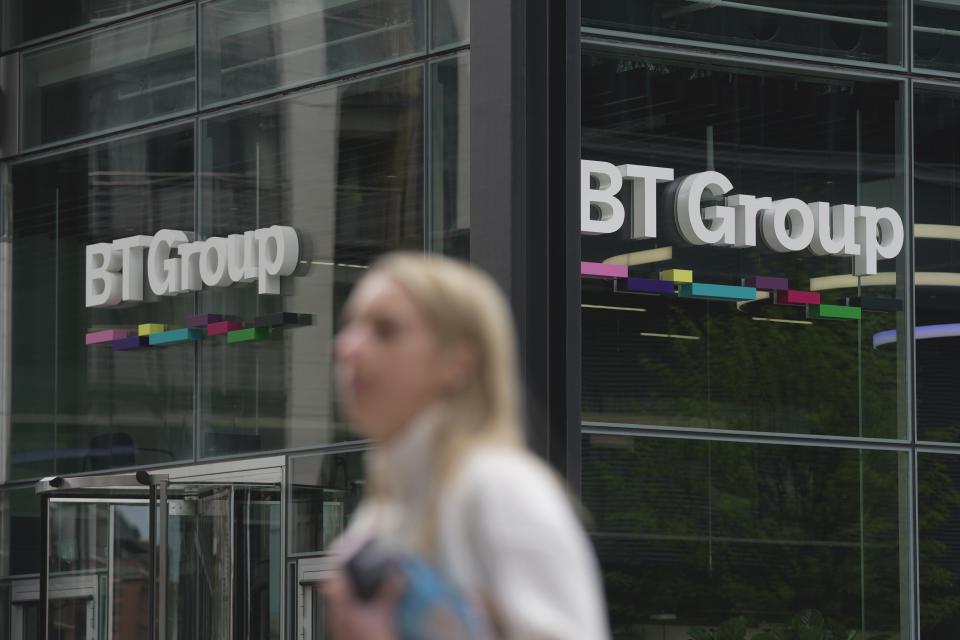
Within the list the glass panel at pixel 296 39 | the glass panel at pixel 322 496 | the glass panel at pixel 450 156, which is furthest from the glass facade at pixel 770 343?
the glass panel at pixel 322 496

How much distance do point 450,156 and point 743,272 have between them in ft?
7.14

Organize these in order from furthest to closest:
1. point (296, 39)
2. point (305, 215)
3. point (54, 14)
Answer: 1. point (54, 14)
2. point (296, 39)
3. point (305, 215)

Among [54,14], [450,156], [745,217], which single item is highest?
[54,14]

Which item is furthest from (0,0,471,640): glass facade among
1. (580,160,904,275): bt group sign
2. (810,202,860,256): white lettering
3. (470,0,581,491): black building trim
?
Answer: (810,202,860,256): white lettering

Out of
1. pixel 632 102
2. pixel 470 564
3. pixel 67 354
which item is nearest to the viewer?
pixel 470 564

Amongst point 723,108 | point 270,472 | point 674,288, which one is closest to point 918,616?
point 674,288

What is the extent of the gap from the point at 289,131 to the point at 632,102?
2754 mm

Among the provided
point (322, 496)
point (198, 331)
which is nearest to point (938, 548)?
point (322, 496)

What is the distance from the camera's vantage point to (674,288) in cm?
1354

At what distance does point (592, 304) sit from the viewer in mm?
13273

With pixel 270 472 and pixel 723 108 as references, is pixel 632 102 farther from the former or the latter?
pixel 270 472

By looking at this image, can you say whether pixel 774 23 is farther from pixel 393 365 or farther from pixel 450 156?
pixel 393 365

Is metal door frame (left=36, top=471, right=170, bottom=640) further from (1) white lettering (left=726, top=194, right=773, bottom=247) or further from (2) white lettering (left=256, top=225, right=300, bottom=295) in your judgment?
(1) white lettering (left=726, top=194, right=773, bottom=247)

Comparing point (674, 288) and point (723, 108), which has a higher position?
point (723, 108)
